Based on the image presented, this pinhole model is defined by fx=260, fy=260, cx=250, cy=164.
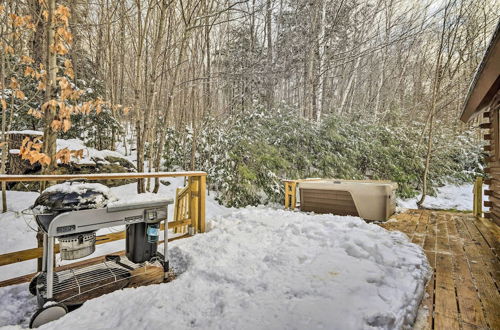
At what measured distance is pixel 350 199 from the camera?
480 cm

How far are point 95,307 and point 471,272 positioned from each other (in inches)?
128

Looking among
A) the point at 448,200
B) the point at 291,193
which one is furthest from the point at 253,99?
the point at 448,200

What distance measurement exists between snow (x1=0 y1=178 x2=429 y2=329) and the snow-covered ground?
5.31m

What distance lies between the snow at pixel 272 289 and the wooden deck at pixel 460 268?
14cm

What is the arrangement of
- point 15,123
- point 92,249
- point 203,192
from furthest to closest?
point 15,123
point 203,192
point 92,249

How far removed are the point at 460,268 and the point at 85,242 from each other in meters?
3.39

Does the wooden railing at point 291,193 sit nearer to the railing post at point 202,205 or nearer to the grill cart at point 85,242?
the railing post at point 202,205

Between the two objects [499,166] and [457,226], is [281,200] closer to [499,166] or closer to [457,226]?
[457,226]

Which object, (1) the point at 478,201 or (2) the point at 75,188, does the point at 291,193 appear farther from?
(2) the point at 75,188

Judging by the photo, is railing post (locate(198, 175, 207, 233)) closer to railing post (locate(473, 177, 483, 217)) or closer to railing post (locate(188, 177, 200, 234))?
railing post (locate(188, 177, 200, 234))

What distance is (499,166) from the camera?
4168 millimetres

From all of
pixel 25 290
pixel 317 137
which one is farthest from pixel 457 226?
pixel 25 290

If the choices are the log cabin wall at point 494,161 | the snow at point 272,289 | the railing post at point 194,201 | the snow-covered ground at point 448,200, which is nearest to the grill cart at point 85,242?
the snow at point 272,289

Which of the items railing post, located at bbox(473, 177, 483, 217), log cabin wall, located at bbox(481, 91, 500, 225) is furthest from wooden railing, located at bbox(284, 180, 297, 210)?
railing post, located at bbox(473, 177, 483, 217)
